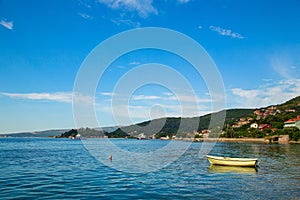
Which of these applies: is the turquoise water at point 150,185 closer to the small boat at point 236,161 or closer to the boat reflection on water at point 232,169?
the boat reflection on water at point 232,169

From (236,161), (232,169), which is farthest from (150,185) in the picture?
(236,161)

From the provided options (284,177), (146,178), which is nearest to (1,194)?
(146,178)

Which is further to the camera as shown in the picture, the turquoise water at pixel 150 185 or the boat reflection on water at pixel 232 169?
the boat reflection on water at pixel 232 169

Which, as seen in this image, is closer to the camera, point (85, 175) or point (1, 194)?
point (1, 194)

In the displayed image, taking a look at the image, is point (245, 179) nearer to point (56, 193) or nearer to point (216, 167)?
point (216, 167)

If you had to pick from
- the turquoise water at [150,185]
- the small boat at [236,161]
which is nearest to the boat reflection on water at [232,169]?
the small boat at [236,161]

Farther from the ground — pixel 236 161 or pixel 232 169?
pixel 236 161

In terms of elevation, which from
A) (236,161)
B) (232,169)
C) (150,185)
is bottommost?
(232,169)

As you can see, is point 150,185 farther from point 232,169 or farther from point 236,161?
point 236,161

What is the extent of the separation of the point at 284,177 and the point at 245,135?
121 metres

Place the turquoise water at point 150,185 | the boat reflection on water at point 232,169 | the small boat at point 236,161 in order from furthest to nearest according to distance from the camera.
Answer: the small boat at point 236,161, the boat reflection on water at point 232,169, the turquoise water at point 150,185

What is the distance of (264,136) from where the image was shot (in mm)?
129250

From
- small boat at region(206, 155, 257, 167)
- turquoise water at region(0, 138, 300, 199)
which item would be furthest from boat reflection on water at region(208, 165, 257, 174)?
turquoise water at region(0, 138, 300, 199)

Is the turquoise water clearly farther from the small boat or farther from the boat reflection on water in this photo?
the small boat
